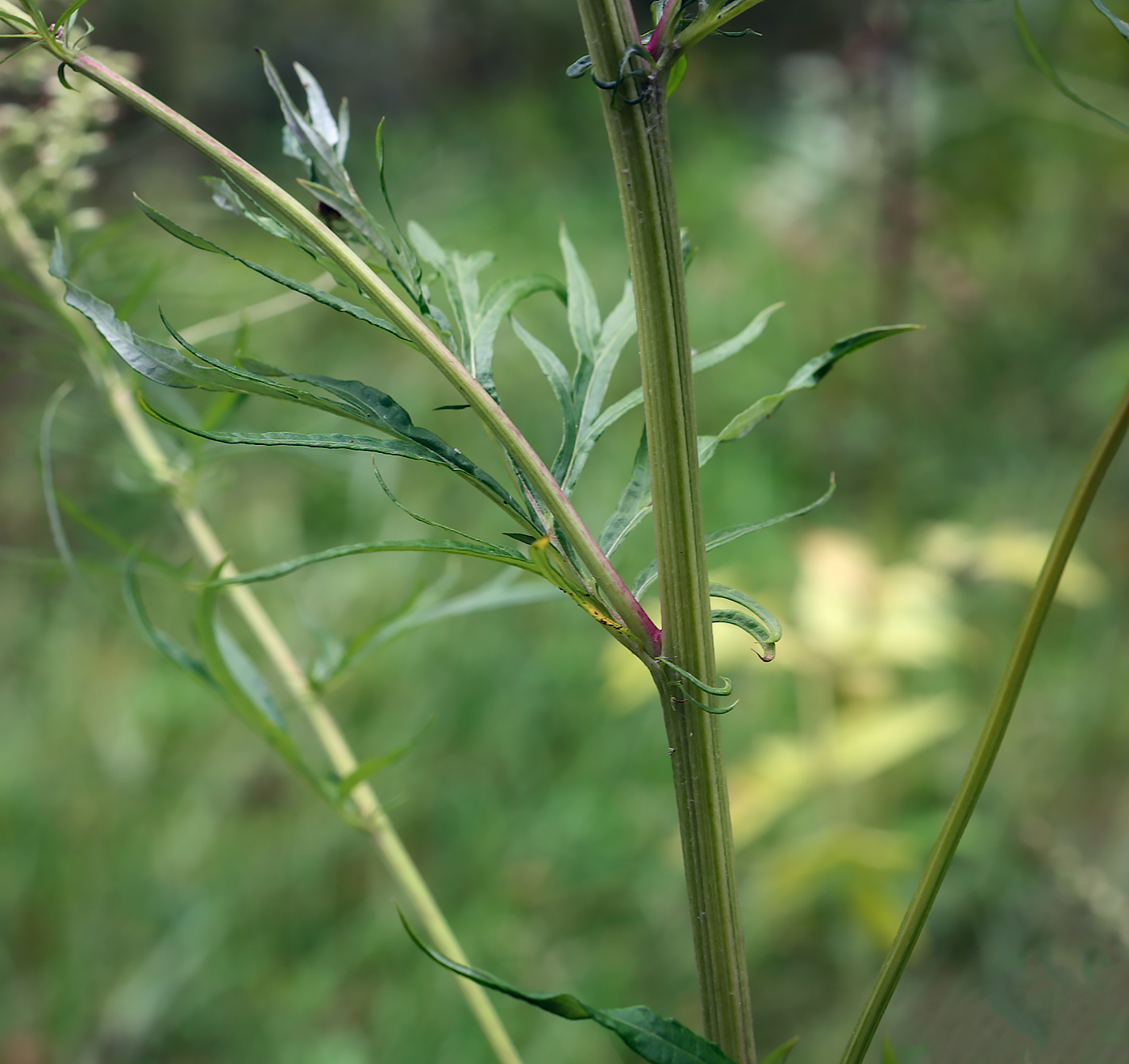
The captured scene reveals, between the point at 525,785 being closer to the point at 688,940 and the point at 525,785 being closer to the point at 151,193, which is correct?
the point at 688,940

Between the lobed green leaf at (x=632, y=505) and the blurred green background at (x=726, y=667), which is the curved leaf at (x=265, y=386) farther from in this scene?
the blurred green background at (x=726, y=667)

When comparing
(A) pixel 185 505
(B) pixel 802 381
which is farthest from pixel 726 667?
(B) pixel 802 381

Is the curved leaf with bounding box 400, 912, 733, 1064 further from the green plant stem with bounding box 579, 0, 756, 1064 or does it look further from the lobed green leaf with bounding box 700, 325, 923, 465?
the lobed green leaf with bounding box 700, 325, 923, 465

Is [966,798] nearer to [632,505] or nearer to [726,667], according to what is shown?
[632,505]

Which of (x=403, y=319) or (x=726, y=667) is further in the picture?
(x=726, y=667)

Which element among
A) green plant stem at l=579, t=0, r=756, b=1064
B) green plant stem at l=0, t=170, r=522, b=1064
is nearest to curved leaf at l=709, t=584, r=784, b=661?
green plant stem at l=579, t=0, r=756, b=1064

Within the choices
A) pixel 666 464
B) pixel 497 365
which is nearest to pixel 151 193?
pixel 497 365
